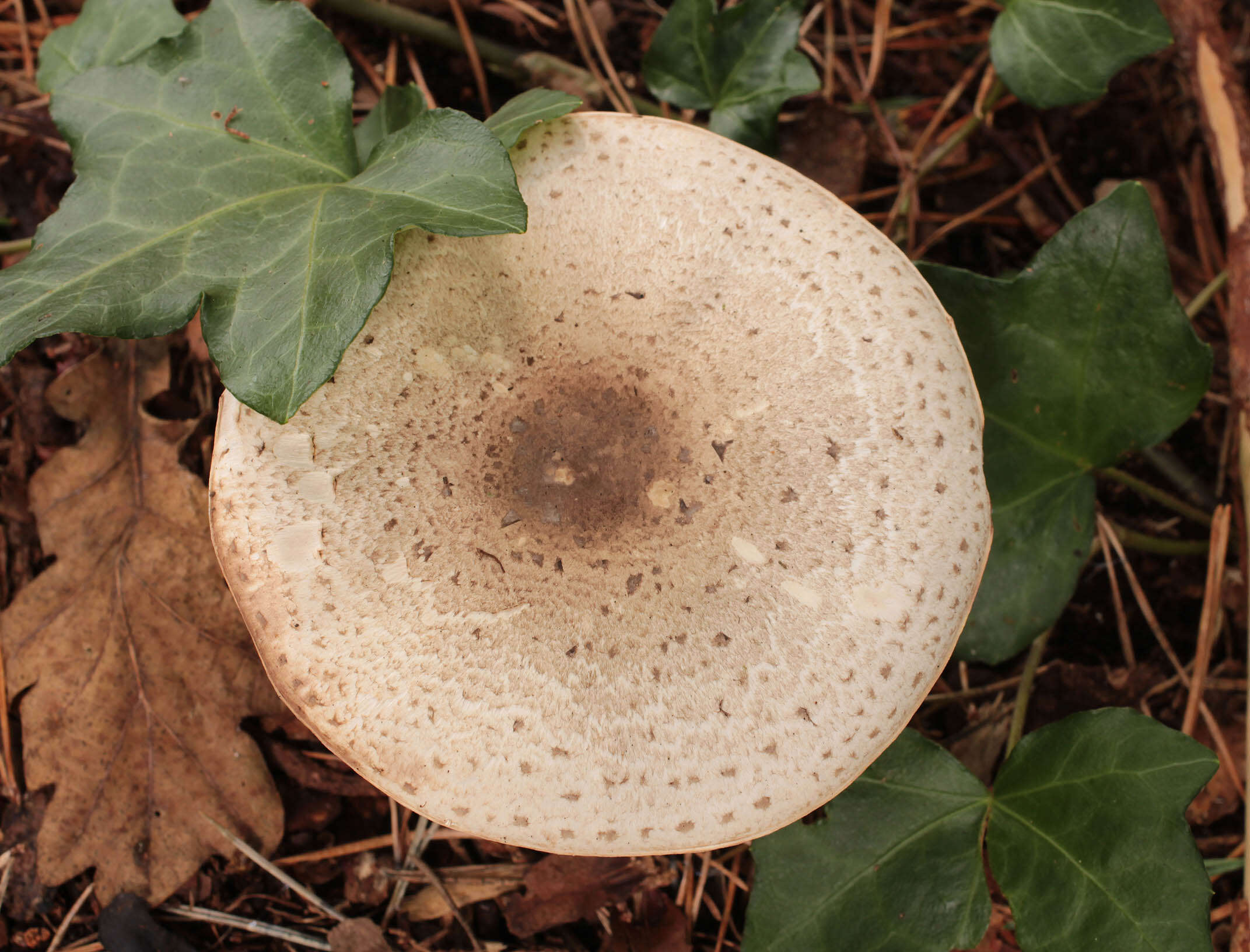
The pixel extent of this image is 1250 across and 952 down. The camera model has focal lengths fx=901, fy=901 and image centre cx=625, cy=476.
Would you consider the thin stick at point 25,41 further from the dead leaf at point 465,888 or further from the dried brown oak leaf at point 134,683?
the dead leaf at point 465,888

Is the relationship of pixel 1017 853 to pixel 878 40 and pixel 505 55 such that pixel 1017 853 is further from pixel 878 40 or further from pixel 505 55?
pixel 505 55

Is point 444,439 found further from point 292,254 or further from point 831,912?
point 831,912

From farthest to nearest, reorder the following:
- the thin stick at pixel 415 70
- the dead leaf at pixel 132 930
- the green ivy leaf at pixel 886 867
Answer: the thin stick at pixel 415 70, the dead leaf at pixel 132 930, the green ivy leaf at pixel 886 867

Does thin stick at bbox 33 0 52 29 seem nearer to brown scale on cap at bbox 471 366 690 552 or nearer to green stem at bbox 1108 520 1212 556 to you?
brown scale on cap at bbox 471 366 690 552

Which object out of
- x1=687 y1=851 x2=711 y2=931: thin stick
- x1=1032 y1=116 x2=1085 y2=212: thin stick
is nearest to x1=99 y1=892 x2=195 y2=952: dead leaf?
x1=687 y1=851 x2=711 y2=931: thin stick

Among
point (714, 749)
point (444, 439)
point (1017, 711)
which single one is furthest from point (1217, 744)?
point (444, 439)

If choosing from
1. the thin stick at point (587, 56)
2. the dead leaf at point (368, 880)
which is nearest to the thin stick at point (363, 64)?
the thin stick at point (587, 56)
